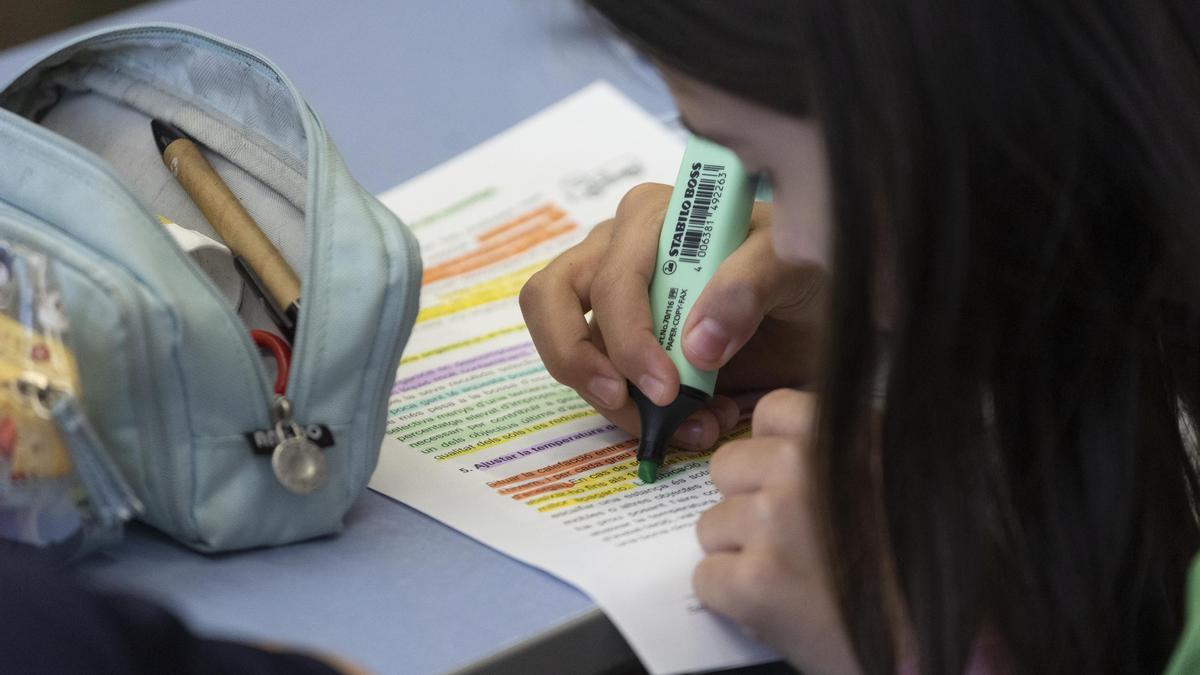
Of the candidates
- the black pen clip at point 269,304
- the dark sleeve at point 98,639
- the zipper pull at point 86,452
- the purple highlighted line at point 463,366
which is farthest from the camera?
the purple highlighted line at point 463,366

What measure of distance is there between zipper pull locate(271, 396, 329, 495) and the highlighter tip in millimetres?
157

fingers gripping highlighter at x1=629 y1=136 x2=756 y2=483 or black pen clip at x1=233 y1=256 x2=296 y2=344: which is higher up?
black pen clip at x1=233 y1=256 x2=296 y2=344

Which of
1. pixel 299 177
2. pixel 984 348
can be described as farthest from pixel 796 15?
pixel 299 177

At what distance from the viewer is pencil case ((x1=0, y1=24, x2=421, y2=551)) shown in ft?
1.76

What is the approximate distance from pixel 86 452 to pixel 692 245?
31 cm

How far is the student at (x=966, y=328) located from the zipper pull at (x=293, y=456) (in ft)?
0.53

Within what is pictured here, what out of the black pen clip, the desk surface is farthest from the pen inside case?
the desk surface

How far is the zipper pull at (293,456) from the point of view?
1.84 ft

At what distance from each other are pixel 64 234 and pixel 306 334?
0.35ft

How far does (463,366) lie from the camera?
30.2 inches

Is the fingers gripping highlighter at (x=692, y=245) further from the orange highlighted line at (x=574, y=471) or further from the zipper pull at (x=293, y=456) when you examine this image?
the zipper pull at (x=293, y=456)

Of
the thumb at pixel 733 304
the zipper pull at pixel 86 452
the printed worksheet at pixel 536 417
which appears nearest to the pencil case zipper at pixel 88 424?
the zipper pull at pixel 86 452

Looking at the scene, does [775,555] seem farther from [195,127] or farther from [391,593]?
[195,127]

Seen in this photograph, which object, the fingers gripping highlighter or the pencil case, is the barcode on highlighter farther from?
the pencil case
